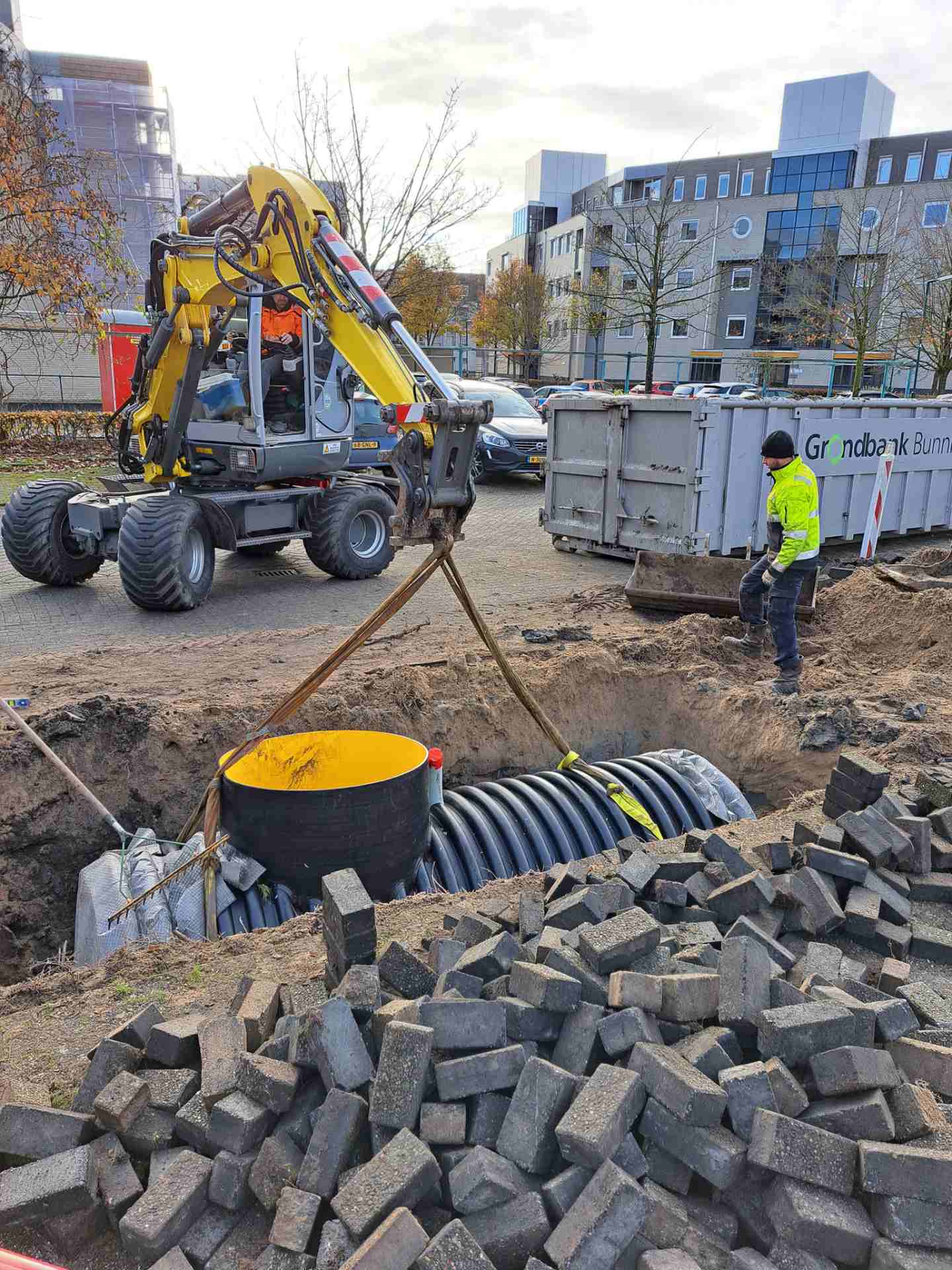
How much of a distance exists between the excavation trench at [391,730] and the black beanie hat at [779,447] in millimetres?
1988

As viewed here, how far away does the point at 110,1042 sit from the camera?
3.02 m

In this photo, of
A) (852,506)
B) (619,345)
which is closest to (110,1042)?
(852,506)

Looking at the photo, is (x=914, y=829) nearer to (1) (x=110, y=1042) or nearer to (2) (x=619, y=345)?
(1) (x=110, y=1042)

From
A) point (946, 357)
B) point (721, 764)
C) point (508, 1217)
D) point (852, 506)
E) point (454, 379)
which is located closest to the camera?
point (508, 1217)

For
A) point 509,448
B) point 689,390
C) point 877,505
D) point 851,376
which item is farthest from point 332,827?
point 851,376

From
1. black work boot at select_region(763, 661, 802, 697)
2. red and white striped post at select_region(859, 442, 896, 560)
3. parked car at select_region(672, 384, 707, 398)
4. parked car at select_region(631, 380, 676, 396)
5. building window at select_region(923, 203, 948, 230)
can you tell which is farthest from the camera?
building window at select_region(923, 203, 948, 230)

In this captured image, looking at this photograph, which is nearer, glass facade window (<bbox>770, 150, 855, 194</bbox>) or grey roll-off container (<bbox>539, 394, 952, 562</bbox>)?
grey roll-off container (<bbox>539, 394, 952, 562</bbox>)

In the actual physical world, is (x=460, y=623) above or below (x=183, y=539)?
below

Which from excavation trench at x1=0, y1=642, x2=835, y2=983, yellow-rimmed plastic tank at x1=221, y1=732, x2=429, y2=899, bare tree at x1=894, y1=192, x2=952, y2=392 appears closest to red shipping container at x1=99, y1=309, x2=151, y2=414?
excavation trench at x1=0, y1=642, x2=835, y2=983

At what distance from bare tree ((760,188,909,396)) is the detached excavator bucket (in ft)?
82.2

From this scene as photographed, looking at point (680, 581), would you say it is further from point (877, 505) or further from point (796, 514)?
point (877, 505)

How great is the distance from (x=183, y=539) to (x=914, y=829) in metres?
7.16

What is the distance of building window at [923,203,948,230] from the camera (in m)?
47.0

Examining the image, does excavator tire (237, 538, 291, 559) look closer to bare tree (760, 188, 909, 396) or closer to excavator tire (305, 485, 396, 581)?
excavator tire (305, 485, 396, 581)
